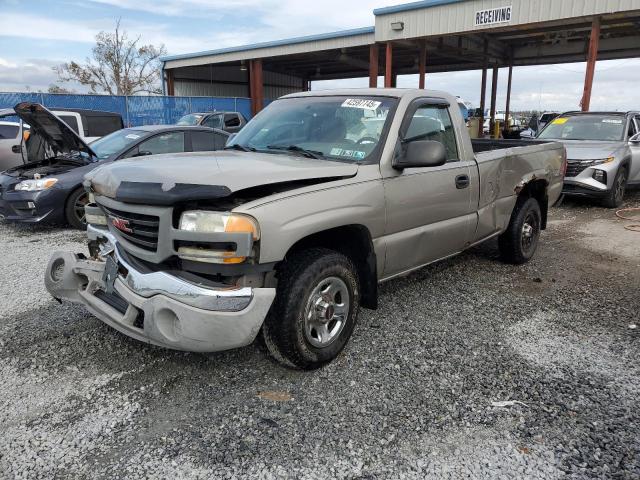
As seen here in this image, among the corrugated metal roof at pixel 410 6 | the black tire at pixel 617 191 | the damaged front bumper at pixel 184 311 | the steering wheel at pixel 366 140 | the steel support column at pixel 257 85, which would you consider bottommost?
the black tire at pixel 617 191

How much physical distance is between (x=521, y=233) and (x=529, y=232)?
284mm

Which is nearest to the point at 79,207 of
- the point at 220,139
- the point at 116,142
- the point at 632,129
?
the point at 116,142

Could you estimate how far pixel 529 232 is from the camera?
580 cm

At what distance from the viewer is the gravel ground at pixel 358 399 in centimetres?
245

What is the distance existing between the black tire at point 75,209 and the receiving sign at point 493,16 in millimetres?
13301

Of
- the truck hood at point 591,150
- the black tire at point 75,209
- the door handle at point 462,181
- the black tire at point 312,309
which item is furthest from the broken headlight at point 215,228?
the truck hood at point 591,150

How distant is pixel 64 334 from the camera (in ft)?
12.4

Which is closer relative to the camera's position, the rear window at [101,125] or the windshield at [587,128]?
the windshield at [587,128]

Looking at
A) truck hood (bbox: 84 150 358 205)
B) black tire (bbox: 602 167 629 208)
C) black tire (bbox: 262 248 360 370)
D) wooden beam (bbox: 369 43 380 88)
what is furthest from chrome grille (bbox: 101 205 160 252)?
wooden beam (bbox: 369 43 380 88)

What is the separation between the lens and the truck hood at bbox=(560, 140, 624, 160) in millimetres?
9117

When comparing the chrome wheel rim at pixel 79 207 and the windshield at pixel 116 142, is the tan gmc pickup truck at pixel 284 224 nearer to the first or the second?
the windshield at pixel 116 142

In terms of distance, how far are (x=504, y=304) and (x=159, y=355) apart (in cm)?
301

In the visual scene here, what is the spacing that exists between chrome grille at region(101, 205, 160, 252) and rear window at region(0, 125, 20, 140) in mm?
9329

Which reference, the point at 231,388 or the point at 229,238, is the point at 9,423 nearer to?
the point at 231,388
